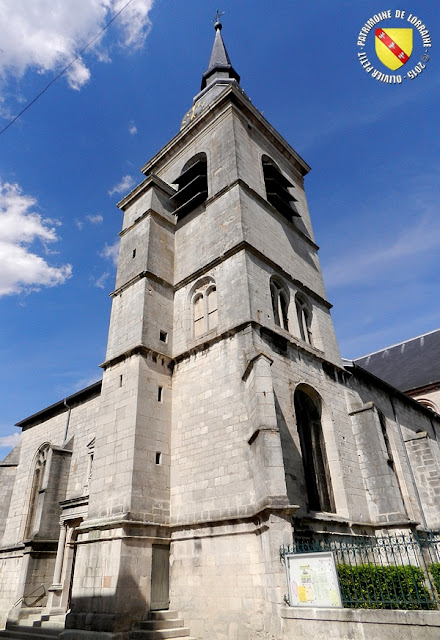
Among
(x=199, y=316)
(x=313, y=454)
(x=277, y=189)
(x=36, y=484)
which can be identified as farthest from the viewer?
(x=36, y=484)

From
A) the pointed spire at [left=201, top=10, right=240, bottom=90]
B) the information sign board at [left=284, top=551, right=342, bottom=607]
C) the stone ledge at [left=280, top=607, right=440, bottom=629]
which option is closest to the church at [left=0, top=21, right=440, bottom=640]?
the stone ledge at [left=280, top=607, right=440, bottom=629]

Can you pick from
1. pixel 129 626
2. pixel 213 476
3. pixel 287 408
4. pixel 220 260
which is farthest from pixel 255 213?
pixel 129 626

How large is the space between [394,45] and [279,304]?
8.67 m

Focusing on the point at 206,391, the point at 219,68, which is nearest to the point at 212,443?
the point at 206,391

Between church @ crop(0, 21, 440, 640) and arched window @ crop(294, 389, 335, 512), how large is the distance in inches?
2.2

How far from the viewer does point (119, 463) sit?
10750 mm

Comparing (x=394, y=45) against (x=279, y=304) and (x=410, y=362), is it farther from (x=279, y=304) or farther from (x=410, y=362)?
(x=410, y=362)

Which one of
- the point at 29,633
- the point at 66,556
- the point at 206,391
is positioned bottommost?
the point at 29,633

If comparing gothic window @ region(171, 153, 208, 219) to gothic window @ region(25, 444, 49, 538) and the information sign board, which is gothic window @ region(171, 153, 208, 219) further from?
the information sign board

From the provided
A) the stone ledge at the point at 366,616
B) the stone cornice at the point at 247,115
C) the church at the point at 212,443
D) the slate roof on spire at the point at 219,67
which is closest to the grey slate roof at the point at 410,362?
the church at the point at 212,443

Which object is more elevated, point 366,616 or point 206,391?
point 206,391

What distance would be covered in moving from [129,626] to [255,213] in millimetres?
12298

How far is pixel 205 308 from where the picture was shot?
43.6 ft

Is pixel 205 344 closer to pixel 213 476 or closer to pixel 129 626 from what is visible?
pixel 213 476
